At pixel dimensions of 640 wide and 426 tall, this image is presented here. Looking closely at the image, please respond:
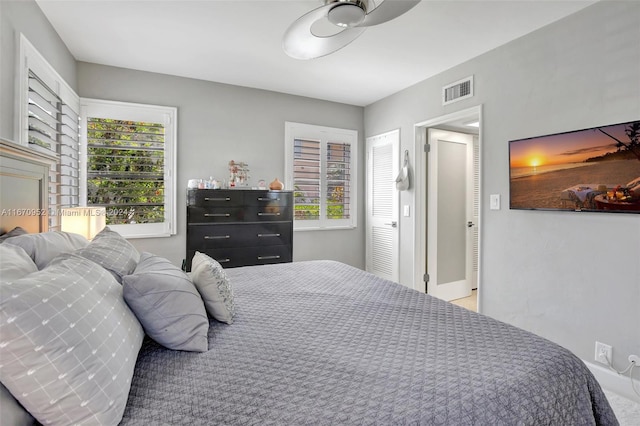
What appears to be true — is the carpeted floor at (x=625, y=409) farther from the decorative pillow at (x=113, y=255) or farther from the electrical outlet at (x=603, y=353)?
the decorative pillow at (x=113, y=255)

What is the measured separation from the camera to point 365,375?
99 centimetres

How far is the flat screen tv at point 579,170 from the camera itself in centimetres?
212

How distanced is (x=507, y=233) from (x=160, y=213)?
348 centimetres

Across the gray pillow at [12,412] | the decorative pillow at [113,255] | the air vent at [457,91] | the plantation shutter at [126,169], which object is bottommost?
the gray pillow at [12,412]

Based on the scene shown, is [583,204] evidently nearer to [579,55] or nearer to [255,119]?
[579,55]

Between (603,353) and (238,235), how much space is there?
3.18 m

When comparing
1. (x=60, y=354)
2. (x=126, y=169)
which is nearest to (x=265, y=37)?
(x=126, y=169)

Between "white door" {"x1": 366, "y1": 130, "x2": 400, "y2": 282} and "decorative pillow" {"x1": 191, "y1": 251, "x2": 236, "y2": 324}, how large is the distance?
3.07 meters

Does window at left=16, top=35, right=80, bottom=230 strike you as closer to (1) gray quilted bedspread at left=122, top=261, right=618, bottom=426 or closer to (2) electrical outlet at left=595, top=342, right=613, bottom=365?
(1) gray quilted bedspread at left=122, top=261, right=618, bottom=426

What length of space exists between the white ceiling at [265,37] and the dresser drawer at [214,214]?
1.47 meters

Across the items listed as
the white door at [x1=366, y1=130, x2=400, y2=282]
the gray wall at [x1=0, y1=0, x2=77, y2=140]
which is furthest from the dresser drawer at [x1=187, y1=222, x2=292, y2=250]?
the gray wall at [x1=0, y1=0, x2=77, y2=140]

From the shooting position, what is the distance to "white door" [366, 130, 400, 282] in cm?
424

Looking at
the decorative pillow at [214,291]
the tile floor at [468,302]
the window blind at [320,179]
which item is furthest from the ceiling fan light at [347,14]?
the tile floor at [468,302]

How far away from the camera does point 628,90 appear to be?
7.00 feet
